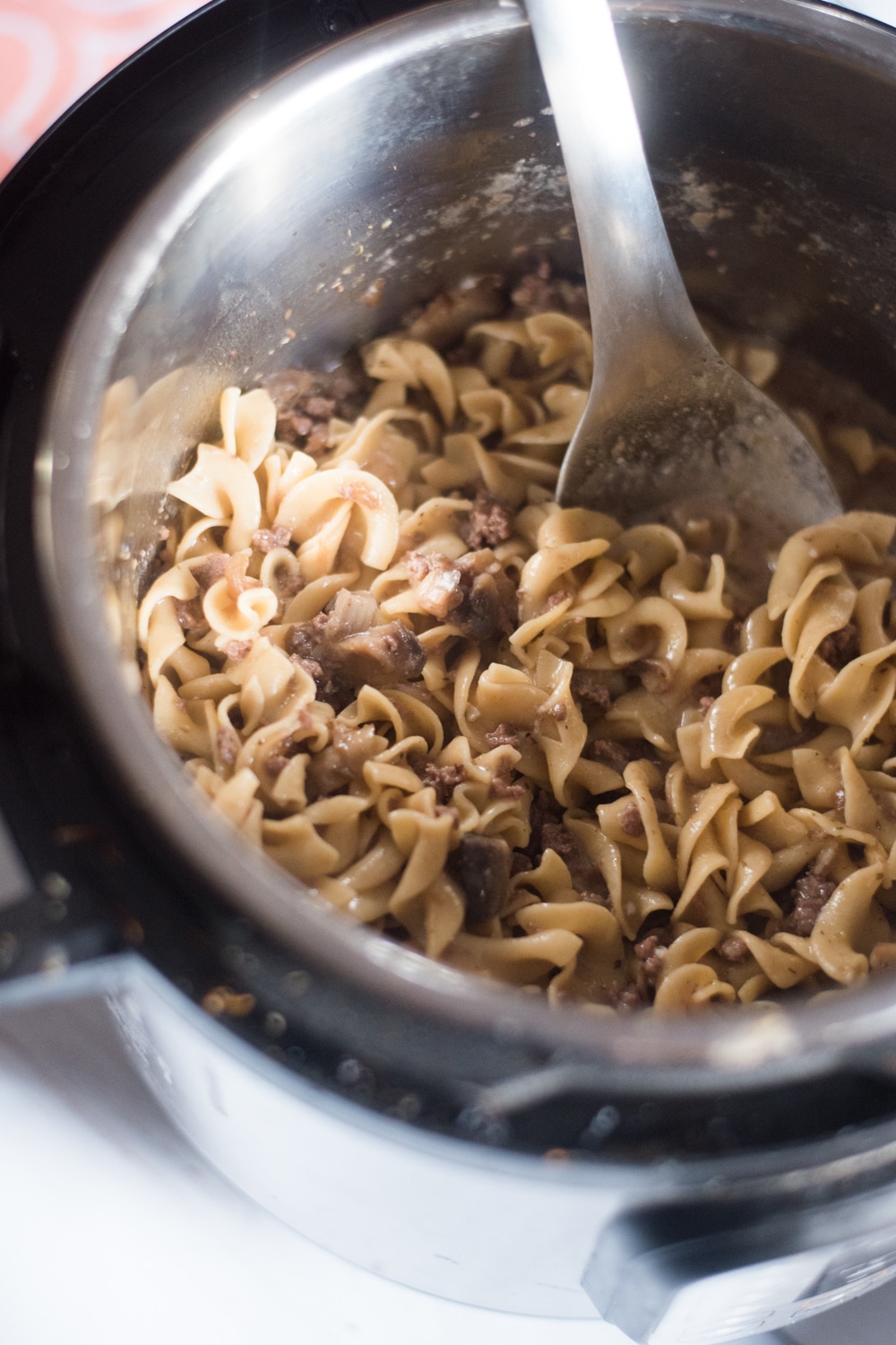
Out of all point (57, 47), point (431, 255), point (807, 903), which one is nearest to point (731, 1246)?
point (807, 903)

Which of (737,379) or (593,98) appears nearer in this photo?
Result: (593,98)

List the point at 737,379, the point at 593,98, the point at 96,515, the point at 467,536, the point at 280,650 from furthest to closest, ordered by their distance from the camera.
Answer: the point at 467,536
the point at 737,379
the point at 280,650
the point at 593,98
the point at 96,515

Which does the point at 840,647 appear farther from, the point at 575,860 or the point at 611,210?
the point at 611,210

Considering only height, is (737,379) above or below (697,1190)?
above

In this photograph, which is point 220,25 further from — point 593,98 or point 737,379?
point 737,379

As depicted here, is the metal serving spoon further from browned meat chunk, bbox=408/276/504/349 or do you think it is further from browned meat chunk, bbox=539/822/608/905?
browned meat chunk, bbox=539/822/608/905

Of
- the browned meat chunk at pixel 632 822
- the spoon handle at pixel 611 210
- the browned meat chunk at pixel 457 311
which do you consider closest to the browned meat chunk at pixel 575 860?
the browned meat chunk at pixel 632 822

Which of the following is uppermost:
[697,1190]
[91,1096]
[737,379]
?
[737,379]

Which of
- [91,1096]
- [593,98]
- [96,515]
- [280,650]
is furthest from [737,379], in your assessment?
[91,1096]
